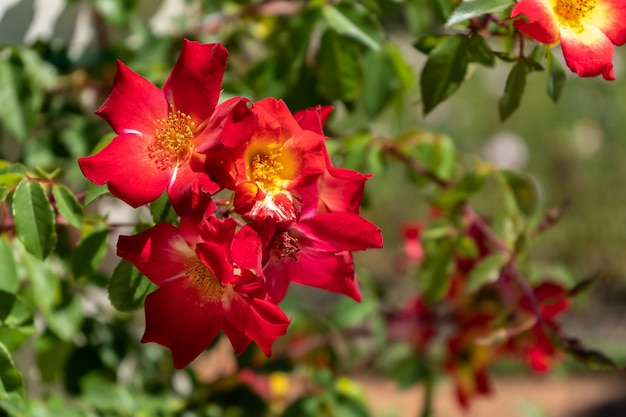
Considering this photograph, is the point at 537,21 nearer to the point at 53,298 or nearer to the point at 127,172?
the point at 127,172

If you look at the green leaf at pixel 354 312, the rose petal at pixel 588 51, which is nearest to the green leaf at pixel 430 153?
the green leaf at pixel 354 312

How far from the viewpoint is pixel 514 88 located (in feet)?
2.28

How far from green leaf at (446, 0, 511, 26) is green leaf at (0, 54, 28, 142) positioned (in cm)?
59

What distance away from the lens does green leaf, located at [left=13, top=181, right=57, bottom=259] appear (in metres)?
0.67

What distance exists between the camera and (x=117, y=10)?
3.66 feet

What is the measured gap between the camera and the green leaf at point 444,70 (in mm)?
732

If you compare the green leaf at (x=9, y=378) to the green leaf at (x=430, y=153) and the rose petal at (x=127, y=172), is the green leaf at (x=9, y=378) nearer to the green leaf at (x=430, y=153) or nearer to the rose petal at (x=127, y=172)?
the rose petal at (x=127, y=172)

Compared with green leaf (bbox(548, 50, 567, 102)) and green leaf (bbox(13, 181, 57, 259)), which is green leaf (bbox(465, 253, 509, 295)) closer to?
green leaf (bbox(548, 50, 567, 102))

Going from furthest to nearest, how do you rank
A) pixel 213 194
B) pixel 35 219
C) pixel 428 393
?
1. pixel 428 393
2. pixel 35 219
3. pixel 213 194

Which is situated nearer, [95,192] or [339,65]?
[95,192]

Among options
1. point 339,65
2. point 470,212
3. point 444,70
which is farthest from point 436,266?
point 444,70

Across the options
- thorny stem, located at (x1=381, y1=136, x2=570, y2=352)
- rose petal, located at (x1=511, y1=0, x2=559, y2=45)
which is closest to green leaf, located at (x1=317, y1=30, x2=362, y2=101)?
thorny stem, located at (x1=381, y1=136, x2=570, y2=352)

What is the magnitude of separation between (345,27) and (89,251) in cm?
40

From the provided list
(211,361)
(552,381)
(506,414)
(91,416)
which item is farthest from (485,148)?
(91,416)
